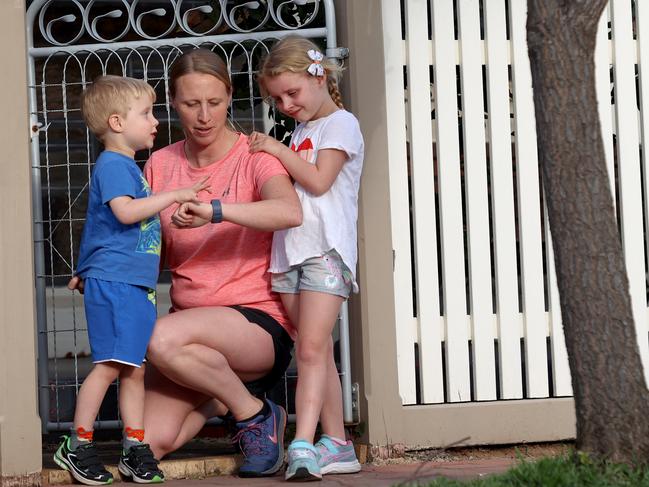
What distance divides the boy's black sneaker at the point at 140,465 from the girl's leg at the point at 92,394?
0.17 metres

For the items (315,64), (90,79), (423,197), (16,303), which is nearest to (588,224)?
(315,64)

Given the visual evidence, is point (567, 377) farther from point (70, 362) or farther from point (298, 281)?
point (70, 362)

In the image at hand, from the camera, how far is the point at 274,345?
13.5ft

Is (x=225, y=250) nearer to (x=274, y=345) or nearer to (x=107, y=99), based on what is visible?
(x=274, y=345)

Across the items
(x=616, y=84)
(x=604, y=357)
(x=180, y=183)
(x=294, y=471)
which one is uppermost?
(x=616, y=84)

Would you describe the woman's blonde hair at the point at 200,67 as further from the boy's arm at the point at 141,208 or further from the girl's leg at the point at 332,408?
the girl's leg at the point at 332,408

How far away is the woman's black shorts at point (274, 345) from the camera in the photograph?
4.09 meters

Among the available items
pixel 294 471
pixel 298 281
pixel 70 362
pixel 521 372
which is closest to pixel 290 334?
pixel 298 281

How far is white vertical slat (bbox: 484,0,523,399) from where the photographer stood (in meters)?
4.63

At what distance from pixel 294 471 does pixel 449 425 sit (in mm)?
962

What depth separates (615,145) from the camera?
476 centimetres

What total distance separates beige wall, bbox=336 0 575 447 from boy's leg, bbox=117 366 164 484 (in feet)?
3.08

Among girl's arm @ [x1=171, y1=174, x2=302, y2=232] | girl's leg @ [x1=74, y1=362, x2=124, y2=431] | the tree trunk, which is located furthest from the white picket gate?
the tree trunk

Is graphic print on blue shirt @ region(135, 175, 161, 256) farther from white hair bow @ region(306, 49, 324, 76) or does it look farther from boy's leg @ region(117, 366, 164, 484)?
white hair bow @ region(306, 49, 324, 76)
